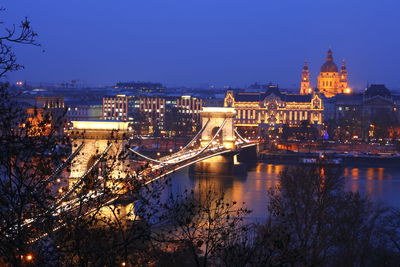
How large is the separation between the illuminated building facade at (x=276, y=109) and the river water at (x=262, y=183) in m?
14.3

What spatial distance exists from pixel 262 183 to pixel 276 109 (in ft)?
67.7

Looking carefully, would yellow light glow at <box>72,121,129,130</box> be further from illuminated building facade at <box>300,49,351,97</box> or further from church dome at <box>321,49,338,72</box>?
church dome at <box>321,49,338,72</box>

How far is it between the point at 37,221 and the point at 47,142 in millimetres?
424

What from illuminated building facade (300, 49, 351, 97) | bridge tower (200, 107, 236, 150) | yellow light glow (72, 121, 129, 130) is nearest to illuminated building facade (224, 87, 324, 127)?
illuminated building facade (300, 49, 351, 97)

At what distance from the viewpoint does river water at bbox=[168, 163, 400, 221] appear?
14.4m

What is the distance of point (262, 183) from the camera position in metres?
17.5

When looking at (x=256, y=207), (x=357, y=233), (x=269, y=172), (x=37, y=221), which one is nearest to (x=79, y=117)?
(x=269, y=172)

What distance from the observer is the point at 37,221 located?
3721mm

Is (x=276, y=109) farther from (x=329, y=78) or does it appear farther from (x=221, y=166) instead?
(x=221, y=166)

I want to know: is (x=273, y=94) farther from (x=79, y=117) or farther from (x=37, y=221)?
(x=37, y=221)

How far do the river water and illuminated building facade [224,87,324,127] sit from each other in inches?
564

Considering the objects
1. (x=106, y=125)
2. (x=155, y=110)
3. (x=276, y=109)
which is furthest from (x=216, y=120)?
(x=155, y=110)

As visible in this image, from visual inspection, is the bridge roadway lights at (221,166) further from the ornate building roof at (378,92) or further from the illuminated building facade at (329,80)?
the illuminated building facade at (329,80)

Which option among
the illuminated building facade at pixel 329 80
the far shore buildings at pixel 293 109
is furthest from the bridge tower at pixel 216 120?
the illuminated building facade at pixel 329 80
